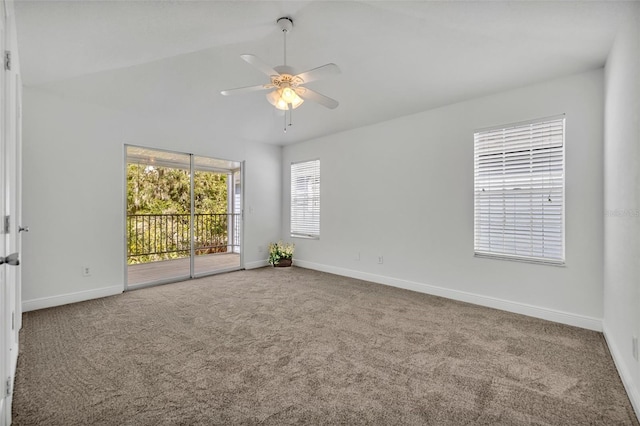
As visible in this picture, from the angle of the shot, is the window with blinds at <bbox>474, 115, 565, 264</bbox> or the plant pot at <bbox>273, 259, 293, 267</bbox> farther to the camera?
the plant pot at <bbox>273, 259, 293, 267</bbox>

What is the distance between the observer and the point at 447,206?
3984 mm

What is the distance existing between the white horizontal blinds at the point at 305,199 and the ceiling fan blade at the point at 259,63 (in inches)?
130

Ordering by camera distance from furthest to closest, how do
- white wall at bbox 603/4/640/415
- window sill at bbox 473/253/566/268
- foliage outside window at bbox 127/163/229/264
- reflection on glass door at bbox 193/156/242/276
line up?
reflection on glass door at bbox 193/156/242/276, foliage outside window at bbox 127/163/229/264, window sill at bbox 473/253/566/268, white wall at bbox 603/4/640/415

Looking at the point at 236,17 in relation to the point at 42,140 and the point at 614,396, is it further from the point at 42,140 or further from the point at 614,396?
the point at 614,396

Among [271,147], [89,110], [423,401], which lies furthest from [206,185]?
[423,401]

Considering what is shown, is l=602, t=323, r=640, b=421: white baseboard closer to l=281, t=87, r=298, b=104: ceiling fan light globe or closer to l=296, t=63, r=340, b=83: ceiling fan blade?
l=296, t=63, r=340, b=83: ceiling fan blade

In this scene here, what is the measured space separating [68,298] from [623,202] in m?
5.63

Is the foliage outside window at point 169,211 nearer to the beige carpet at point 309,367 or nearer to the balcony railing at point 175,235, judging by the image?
the balcony railing at point 175,235

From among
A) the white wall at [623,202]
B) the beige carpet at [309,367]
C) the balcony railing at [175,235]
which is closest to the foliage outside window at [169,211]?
the balcony railing at [175,235]

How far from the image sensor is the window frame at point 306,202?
5742mm

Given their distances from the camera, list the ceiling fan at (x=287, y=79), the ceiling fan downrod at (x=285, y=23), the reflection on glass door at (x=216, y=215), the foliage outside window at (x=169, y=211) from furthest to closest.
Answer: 1. the reflection on glass door at (x=216, y=215)
2. the foliage outside window at (x=169, y=211)
3. the ceiling fan downrod at (x=285, y=23)
4. the ceiling fan at (x=287, y=79)

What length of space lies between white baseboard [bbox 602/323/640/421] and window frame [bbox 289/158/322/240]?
161 inches

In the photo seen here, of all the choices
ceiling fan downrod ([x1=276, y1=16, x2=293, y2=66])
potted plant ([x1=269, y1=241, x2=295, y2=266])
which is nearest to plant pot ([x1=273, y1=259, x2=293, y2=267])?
potted plant ([x1=269, y1=241, x2=295, y2=266])

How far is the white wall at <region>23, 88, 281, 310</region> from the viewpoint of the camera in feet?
11.3
